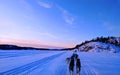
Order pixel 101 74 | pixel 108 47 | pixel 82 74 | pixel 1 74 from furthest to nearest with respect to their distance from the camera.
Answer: pixel 108 47 < pixel 101 74 < pixel 82 74 < pixel 1 74

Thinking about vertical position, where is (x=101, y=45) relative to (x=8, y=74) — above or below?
above

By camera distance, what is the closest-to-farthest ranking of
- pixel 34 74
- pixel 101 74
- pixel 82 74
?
pixel 34 74 → pixel 82 74 → pixel 101 74

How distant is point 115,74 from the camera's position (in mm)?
14938

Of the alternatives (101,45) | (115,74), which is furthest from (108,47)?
(115,74)

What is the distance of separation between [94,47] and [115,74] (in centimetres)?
16671

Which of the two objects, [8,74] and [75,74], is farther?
[75,74]

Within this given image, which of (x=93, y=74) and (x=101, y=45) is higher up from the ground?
(x=101, y=45)

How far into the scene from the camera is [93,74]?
13711mm

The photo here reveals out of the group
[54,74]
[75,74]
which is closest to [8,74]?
[54,74]

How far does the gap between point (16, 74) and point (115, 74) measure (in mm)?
7634

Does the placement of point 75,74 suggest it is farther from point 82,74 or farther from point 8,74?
point 8,74

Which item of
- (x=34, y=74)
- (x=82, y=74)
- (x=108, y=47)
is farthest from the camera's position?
(x=108, y=47)

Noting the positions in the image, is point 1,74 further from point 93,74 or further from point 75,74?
point 93,74

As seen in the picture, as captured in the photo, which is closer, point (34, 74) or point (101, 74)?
point (34, 74)
